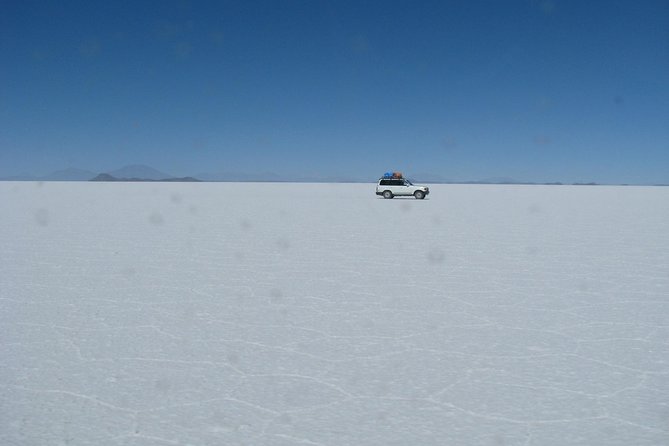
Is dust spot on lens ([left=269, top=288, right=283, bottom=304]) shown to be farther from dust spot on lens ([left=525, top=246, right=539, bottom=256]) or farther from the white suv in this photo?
the white suv

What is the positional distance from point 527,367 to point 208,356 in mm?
2464

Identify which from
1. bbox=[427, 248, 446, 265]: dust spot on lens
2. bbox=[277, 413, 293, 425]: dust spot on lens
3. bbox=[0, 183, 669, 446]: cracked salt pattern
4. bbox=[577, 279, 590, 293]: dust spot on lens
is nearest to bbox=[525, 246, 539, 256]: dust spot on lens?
bbox=[0, 183, 669, 446]: cracked salt pattern

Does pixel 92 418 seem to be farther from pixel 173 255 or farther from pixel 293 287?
pixel 173 255

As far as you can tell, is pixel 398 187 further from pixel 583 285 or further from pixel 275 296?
pixel 275 296

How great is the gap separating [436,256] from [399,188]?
23.6 meters

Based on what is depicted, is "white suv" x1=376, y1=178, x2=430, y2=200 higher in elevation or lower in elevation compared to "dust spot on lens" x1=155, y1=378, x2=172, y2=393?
higher

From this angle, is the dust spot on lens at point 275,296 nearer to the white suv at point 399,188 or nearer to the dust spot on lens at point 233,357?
the dust spot on lens at point 233,357

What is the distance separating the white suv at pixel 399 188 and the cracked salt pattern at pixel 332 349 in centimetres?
2311

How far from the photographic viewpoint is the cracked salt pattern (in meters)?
3.17

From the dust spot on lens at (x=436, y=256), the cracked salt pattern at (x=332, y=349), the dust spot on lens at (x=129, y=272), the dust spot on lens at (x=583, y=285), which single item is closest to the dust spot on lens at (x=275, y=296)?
the cracked salt pattern at (x=332, y=349)

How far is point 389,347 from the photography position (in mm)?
4586

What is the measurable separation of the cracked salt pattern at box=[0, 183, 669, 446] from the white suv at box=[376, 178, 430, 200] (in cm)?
2311

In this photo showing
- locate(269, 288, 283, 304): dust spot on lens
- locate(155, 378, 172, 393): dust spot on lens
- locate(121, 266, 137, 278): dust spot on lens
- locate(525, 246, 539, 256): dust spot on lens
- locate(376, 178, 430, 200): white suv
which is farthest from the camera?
locate(376, 178, 430, 200): white suv

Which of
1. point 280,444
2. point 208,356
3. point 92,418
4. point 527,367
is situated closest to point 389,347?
point 527,367
